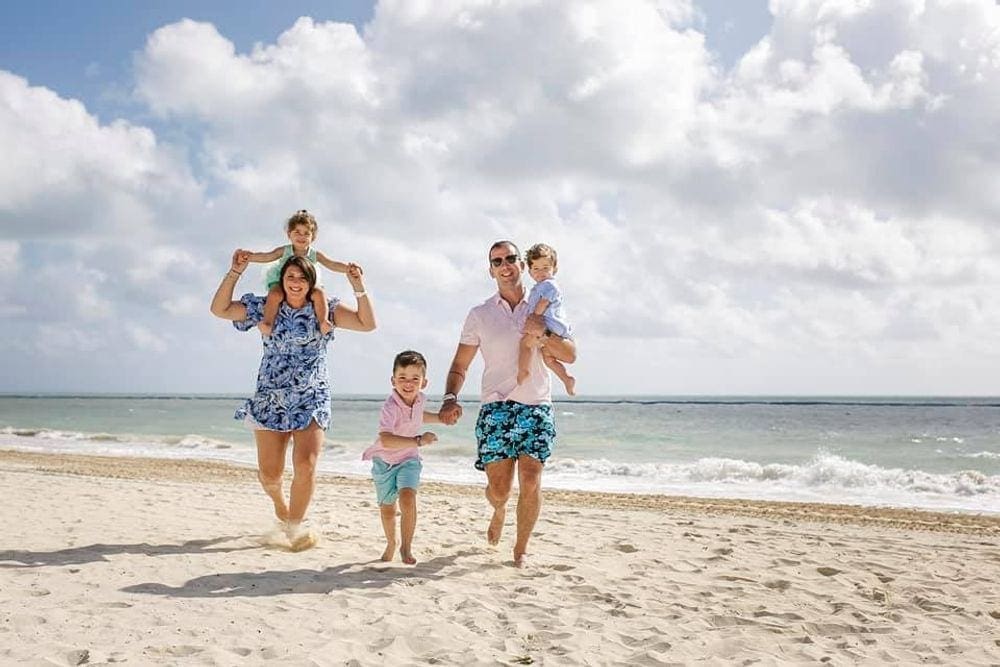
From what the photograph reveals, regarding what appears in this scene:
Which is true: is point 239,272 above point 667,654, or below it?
above

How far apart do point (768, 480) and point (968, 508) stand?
4.59m

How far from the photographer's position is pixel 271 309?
17.6 feet

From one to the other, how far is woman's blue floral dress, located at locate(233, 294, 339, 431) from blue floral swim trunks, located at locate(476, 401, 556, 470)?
4.09 ft

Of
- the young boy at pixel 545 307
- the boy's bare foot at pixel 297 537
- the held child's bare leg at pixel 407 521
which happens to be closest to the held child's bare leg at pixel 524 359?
the young boy at pixel 545 307

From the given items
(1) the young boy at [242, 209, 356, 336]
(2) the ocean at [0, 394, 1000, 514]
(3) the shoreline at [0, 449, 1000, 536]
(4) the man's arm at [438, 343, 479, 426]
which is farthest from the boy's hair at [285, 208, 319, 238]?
(2) the ocean at [0, 394, 1000, 514]

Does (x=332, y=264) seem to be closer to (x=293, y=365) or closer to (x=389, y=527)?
(x=293, y=365)

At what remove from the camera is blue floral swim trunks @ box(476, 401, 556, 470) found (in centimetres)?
501

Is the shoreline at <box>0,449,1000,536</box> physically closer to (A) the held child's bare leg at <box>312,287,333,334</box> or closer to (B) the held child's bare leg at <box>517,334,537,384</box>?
(B) the held child's bare leg at <box>517,334,537,384</box>

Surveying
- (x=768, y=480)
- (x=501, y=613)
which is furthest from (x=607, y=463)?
(x=501, y=613)

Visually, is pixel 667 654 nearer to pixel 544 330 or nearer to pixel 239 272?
pixel 544 330

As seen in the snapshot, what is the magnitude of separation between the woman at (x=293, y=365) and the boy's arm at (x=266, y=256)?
63mm

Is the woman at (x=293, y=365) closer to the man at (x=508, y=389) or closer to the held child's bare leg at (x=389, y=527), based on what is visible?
the held child's bare leg at (x=389, y=527)

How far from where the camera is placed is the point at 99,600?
13.5 feet

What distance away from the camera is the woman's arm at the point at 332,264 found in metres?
5.40
